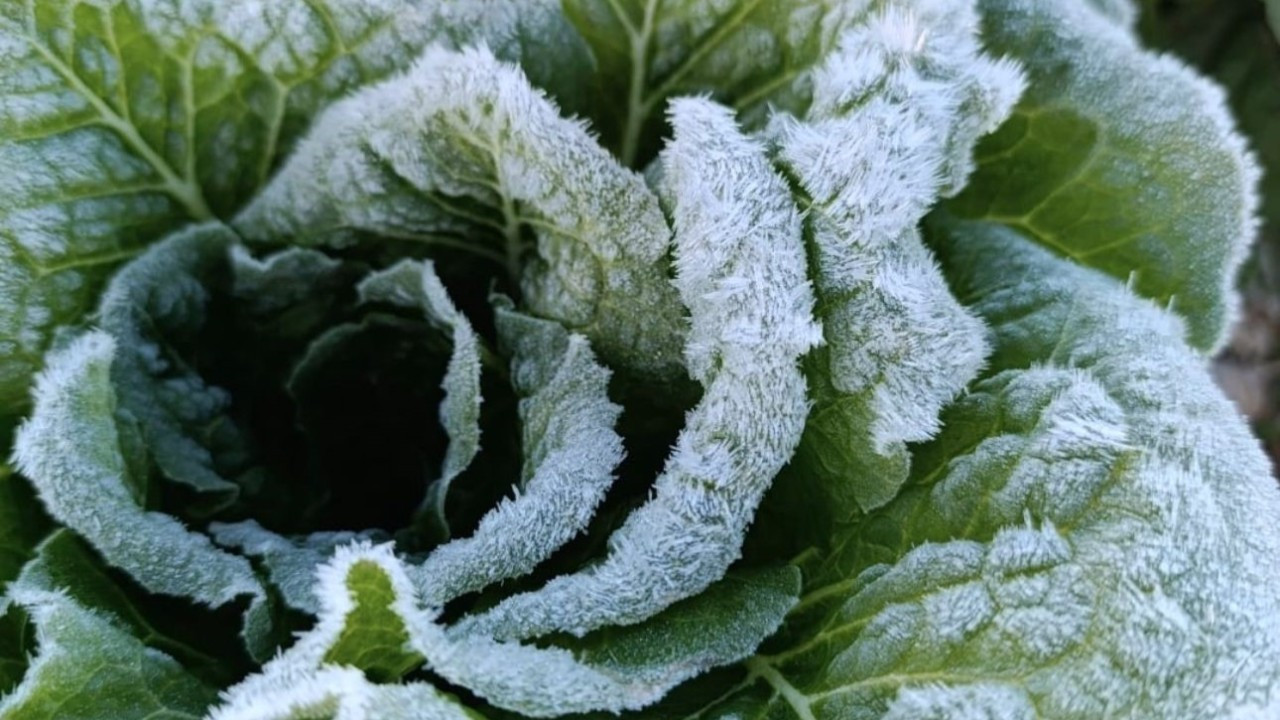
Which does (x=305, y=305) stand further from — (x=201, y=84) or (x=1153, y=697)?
(x=1153, y=697)

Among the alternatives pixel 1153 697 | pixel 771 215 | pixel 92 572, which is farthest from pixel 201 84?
pixel 1153 697

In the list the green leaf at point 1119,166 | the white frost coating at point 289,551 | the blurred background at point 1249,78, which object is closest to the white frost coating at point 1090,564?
the green leaf at point 1119,166

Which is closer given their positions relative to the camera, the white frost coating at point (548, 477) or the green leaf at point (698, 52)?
the white frost coating at point (548, 477)

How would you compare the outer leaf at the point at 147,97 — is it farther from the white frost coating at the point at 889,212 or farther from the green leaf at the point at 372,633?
the green leaf at the point at 372,633

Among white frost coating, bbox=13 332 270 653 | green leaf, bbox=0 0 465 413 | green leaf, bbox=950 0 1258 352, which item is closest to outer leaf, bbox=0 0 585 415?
green leaf, bbox=0 0 465 413

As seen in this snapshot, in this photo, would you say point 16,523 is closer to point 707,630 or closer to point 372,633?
point 372,633

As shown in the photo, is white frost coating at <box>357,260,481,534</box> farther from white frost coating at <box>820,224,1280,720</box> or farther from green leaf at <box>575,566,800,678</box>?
white frost coating at <box>820,224,1280,720</box>

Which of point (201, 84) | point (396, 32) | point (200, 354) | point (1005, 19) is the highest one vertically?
point (1005, 19)
